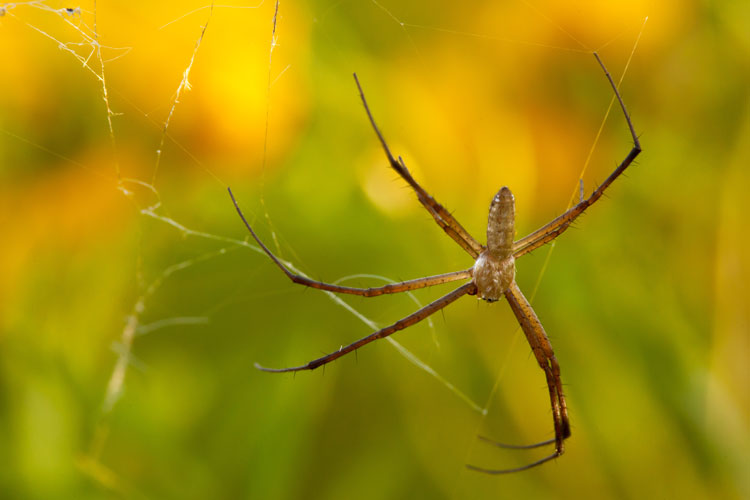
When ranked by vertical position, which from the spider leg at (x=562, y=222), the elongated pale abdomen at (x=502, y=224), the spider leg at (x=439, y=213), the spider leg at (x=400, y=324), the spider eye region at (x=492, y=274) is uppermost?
the spider leg at (x=562, y=222)

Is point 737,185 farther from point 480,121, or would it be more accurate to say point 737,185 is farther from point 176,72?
point 176,72

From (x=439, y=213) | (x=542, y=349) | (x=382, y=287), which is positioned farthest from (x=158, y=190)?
(x=542, y=349)

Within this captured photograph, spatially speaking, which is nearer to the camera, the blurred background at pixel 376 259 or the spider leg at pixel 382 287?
the spider leg at pixel 382 287

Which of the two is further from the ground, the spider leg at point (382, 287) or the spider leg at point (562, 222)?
the spider leg at point (562, 222)

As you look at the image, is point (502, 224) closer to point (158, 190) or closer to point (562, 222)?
point (562, 222)

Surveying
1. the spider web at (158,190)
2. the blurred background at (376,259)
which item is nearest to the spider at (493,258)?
the spider web at (158,190)

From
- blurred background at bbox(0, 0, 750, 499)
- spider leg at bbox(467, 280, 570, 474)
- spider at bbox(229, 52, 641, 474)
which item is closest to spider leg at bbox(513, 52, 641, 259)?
spider at bbox(229, 52, 641, 474)

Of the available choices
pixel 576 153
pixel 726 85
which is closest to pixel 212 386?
pixel 576 153

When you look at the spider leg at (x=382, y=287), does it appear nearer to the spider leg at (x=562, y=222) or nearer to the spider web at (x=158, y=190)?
the spider leg at (x=562, y=222)
